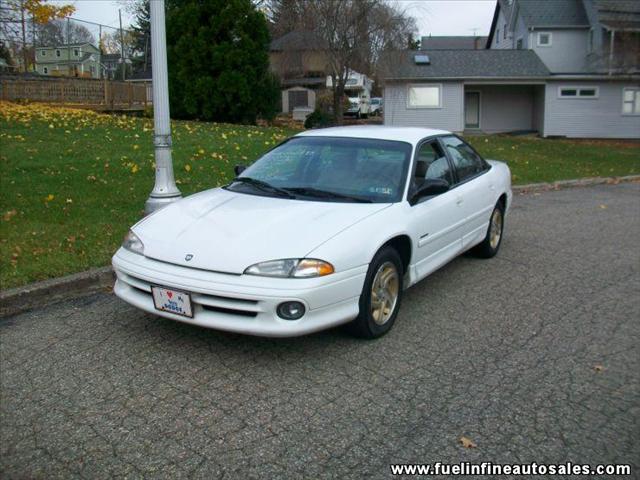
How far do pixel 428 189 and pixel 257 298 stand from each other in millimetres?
1924

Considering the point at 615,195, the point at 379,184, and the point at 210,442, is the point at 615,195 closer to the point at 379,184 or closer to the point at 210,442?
the point at 379,184

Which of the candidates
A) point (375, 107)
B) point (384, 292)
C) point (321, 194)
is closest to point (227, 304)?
point (384, 292)

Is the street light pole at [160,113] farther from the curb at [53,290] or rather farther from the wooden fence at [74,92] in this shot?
the wooden fence at [74,92]

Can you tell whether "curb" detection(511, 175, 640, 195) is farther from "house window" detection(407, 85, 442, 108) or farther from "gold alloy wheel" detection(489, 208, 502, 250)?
"house window" detection(407, 85, 442, 108)

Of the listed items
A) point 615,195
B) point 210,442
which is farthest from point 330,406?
point 615,195

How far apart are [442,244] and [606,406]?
2.11 meters

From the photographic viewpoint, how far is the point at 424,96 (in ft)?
93.7

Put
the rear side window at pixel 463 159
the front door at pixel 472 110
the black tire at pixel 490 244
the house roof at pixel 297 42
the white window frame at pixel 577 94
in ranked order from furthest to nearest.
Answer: the front door at pixel 472 110, the white window frame at pixel 577 94, the house roof at pixel 297 42, the black tire at pixel 490 244, the rear side window at pixel 463 159

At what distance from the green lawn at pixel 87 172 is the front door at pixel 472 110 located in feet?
41.3

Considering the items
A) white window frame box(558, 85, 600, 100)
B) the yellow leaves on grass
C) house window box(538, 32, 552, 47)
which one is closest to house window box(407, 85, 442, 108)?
white window frame box(558, 85, 600, 100)

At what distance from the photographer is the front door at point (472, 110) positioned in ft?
100

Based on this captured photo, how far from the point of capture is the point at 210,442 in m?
3.11

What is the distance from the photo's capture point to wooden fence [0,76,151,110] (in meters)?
18.1

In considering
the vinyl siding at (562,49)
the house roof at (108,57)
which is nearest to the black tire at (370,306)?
the house roof at (108,57)
